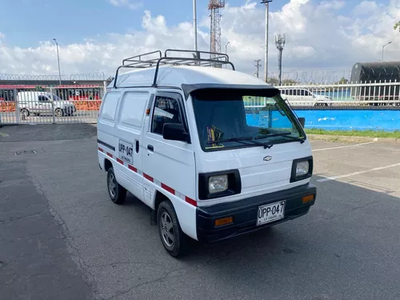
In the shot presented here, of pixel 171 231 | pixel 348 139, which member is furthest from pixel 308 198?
pixel 348 139

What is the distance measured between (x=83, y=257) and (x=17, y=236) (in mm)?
1192

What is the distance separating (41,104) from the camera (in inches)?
671

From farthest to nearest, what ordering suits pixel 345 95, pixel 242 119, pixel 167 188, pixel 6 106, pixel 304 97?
1. pixel 6 106
2. pixel 304 97
3. pixel 345 95
4. pixel 242 119
5. pixel 167 188

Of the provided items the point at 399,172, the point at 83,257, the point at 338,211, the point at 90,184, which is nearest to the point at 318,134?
the point at 399,172

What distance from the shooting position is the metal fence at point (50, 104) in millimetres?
16797

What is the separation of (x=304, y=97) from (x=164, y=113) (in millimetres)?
11253

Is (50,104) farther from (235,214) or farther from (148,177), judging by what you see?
(235,214)

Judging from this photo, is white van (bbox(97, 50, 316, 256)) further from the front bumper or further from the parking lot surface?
the parking lot surface

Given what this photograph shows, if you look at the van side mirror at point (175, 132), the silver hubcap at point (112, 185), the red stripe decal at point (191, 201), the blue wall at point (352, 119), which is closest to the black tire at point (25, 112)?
the blue wall at point (352, 119)

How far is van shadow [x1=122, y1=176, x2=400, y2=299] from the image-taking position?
294cm

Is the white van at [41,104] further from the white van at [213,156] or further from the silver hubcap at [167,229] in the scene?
the silver hubcap at [167,229]

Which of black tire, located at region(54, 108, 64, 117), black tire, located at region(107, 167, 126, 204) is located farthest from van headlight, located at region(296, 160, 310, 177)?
black tire, located at region(54, 108, 64, 117)

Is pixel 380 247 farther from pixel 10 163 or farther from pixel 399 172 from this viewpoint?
pixel 10 163

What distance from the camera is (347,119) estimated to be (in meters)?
12.6
